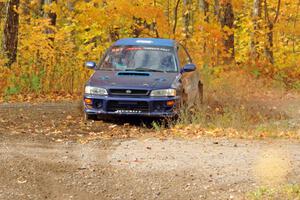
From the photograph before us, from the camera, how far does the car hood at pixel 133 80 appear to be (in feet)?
36.8

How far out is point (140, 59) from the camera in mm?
12461

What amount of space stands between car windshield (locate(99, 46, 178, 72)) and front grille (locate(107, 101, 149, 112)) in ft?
3.75

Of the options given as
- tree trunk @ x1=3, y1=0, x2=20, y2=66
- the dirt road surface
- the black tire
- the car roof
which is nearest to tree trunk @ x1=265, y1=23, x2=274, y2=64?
tree trunk @ x1=3, y1=0, x2=20, y2=66

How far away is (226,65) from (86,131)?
1140 cm

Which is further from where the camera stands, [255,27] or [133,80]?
[255,27]

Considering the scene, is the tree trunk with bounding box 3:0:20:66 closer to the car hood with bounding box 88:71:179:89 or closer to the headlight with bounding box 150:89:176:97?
the car hood with bounding box 88:71:179:89

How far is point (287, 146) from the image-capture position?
9.04 m

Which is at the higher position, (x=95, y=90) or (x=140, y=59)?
(x=140, y=59)

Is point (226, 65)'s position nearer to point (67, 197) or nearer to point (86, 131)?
point (86, 131)

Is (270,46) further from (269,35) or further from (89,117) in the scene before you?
(89,117)

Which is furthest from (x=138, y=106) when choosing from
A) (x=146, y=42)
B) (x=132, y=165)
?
(x=132, y=165)

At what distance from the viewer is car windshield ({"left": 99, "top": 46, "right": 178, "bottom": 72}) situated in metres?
12.2

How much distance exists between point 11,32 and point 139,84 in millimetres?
8334

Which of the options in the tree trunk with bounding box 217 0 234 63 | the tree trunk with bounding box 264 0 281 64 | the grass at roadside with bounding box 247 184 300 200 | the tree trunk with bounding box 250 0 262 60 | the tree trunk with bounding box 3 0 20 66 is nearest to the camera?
the grass at roadside with bounding box 247 184 300 200
